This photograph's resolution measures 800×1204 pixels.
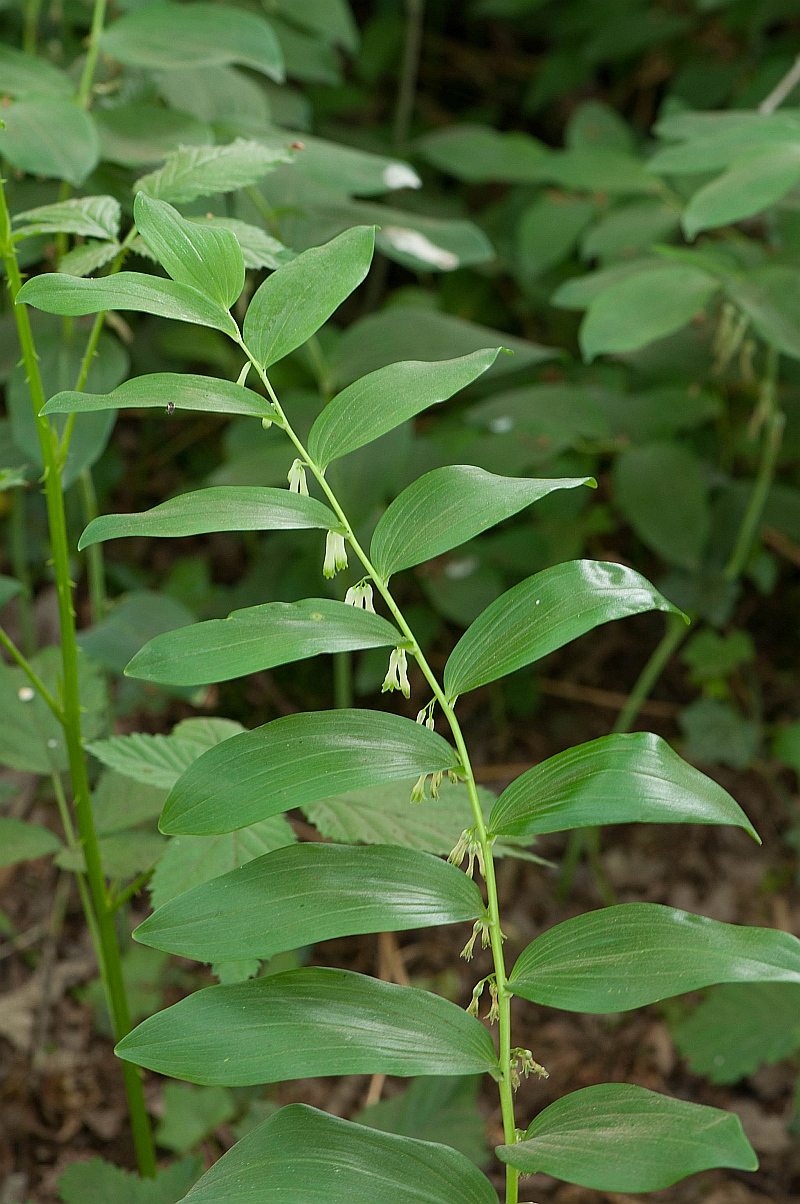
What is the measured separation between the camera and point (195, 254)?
0.68m

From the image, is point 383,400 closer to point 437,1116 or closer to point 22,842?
point 22,842

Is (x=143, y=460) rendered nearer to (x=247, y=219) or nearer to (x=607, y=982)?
(x=247, y=219)

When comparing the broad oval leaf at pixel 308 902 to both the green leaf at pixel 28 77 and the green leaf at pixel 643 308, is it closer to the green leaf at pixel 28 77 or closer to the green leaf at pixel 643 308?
the green leaf at pixel 643 308

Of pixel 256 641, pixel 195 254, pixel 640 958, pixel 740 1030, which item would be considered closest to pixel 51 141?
pixel 195 254

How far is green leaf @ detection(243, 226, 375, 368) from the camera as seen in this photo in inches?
27.2

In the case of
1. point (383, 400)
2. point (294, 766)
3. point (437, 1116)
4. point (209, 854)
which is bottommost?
point (437, 1116)

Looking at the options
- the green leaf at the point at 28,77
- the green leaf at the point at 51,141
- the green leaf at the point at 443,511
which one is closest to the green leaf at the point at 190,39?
the green leaf at the point at 28,77

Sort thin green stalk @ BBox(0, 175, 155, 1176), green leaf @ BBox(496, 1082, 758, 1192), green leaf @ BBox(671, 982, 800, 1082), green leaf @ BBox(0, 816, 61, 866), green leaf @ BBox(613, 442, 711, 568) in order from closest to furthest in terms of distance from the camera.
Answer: green leaf @ BBox(496, 1082, 758, 1192) < thin green stalk @ BBox(0, 175, 155, 1176) < green leaf @ BBox(0, 816, 61, 866) < green leaf @ BBox(671, 982, 800, 1082) < green leaf @ BBox(613, 442, 711, 568)

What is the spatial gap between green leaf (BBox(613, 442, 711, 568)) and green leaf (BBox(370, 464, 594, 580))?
1.22 m

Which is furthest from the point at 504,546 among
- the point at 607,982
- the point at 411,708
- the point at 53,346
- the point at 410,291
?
the point at 607,982

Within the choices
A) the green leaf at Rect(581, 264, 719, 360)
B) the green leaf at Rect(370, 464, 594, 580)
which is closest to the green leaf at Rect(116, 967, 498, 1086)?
the green leaf at Rect(370, 464, 594, 580)

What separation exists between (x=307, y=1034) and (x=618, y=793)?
22cm

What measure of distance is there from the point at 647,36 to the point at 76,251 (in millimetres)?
2188

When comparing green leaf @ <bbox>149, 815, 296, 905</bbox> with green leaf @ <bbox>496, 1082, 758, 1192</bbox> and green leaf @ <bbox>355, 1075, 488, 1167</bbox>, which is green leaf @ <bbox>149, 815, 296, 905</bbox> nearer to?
green leaf @ <bbox>496, 1082, 758, 1192</bbox>
